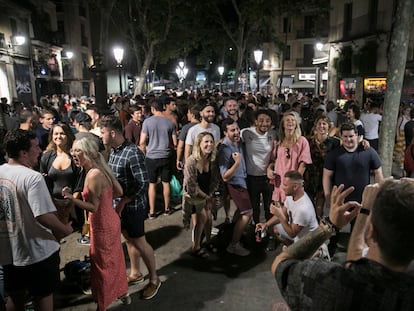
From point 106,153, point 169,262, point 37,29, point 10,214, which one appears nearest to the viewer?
point 10,214

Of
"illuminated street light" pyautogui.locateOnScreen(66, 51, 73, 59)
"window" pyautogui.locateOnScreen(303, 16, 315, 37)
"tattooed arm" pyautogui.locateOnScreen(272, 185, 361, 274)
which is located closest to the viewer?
"tattooed arm" pyautogui.locateOnScreen(272, 185, 361, 274)

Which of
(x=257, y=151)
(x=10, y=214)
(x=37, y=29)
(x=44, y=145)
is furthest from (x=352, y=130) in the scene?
(x=37, y=29)

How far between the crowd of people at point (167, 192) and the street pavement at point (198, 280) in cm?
15

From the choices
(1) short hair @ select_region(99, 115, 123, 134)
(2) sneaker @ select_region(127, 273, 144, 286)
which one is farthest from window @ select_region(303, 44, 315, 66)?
(2) sneaker @ select_region(127, 273, 144, 286)

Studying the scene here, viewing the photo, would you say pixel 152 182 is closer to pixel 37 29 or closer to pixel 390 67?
pixel 390 67

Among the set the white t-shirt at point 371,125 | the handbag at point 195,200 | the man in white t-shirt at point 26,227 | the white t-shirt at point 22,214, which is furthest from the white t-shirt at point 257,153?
the white t-shirt at point 371,125

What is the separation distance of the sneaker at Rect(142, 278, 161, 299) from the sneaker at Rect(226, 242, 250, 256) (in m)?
1.31

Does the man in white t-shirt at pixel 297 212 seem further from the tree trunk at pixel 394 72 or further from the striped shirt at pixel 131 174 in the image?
the tree trunk at pixel 394 72

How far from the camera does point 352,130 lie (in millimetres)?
4504

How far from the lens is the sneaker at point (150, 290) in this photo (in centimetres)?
410

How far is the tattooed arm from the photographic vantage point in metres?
1.69

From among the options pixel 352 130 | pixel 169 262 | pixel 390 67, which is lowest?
pixel 169 262

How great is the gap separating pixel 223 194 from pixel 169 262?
5.65 feet

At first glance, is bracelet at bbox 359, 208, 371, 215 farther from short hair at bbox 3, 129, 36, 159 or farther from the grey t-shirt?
the grey t-shirt
